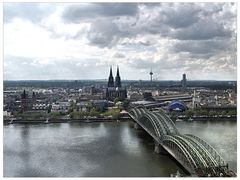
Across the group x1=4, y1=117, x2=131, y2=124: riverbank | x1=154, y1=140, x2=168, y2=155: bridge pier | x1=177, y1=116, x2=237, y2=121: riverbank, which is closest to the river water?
x1=154, y1=140, x2=168, y2=155: bridge pier

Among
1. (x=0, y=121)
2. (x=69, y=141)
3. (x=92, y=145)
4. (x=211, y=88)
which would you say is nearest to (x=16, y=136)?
(x=69, y=141)

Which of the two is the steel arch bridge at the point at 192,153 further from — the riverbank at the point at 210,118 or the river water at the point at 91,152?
the riverbank at the point at 210,118

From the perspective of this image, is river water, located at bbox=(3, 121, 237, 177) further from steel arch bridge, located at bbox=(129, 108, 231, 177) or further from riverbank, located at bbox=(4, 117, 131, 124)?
riverbank, located at bbox=(4, 117, 131, 124)

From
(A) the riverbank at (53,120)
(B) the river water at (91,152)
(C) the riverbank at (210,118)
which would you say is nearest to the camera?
(B) the river water at (91,152)

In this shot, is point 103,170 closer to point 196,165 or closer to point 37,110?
point 196,165

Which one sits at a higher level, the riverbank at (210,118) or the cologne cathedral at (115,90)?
the cologne cathedral at (115,90)

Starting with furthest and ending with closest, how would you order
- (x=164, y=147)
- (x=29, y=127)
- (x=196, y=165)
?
(x=29, y=127) → (x=164, y=147) → (x=196, y=165)

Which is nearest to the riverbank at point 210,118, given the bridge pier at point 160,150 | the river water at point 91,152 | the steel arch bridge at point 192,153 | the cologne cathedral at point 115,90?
the river water at point 91,152
